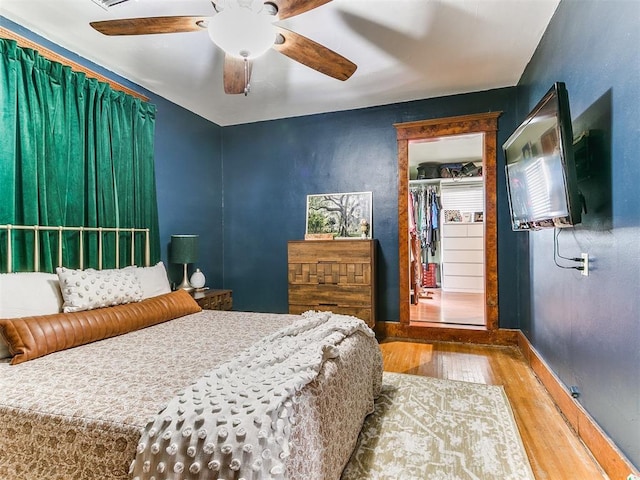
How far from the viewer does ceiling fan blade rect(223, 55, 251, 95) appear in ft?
7.39

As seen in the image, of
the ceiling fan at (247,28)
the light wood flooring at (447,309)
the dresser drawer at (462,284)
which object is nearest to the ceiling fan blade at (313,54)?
the ceiling fan at (247,28)

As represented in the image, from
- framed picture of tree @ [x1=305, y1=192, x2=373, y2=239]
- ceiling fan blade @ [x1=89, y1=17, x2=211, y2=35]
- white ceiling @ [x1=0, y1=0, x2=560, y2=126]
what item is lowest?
framed picture of tree @ [x1=305, y1=192, x2=373, y2=239]

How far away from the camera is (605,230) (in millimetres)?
1580

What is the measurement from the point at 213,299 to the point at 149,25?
7.98ft

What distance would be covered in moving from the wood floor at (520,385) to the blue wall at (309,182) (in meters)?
0.52

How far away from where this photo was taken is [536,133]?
189 cm

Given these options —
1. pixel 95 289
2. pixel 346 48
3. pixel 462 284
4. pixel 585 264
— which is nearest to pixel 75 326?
pixel 95 289

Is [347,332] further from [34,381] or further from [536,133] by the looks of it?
[536,133]

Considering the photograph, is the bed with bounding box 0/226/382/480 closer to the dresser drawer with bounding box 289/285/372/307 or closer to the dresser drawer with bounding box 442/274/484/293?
the dresser drawer with bounding box 289/285/372/307

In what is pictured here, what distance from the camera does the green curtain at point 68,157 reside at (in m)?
2.21

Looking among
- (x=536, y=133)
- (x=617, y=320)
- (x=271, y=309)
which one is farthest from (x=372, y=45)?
(x=271, y=309)

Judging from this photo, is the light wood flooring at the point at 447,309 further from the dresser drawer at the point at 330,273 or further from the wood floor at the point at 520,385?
the dresser drawer at the point at 330,273

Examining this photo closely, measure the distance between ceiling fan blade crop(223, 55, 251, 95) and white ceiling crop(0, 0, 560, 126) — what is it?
35cm

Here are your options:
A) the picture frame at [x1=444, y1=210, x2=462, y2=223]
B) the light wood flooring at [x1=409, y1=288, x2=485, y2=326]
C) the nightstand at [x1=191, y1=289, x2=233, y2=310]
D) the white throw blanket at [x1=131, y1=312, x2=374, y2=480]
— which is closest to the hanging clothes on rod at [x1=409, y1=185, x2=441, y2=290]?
the picture frame at [x1=444, y1=210, x2=462, y2=223]
